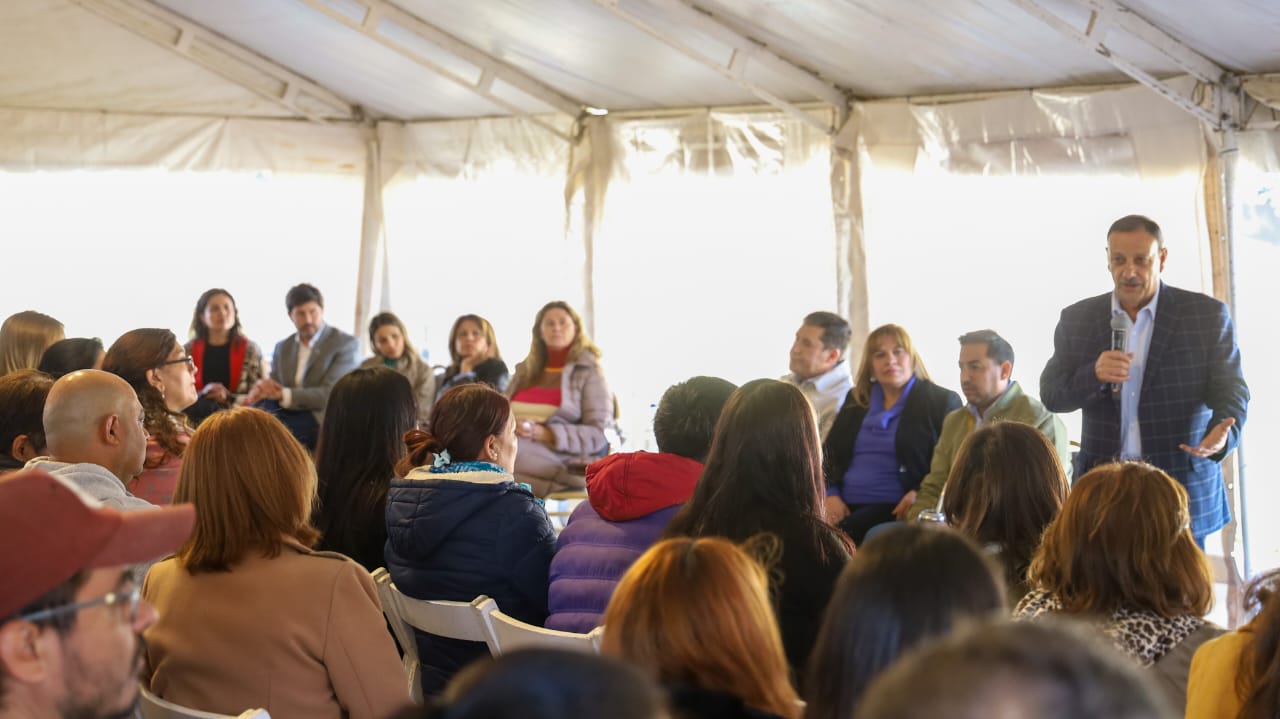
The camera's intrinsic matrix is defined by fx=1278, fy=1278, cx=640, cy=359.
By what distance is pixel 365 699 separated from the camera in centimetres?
244

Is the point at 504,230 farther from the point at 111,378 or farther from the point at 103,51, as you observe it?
the point at 111,378

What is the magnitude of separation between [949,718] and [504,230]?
23.0ft

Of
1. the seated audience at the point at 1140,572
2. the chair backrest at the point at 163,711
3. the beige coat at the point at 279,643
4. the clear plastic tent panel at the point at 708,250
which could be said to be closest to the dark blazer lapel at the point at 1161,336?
the seated audience at the point at 1140,572

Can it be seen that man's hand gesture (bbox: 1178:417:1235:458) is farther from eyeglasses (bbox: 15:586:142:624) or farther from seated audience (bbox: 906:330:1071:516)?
eyeglasses (bbox: 15:586:142:624)

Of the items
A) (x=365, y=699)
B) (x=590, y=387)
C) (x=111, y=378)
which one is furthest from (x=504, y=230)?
(x=365, y=699)

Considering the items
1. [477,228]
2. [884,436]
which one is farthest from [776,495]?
[477,228]

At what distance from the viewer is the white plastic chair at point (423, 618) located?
276cm

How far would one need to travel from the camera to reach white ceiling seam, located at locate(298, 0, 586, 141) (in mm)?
6262

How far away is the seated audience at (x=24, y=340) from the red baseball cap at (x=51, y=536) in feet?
11.9

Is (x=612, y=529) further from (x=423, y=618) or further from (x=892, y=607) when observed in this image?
(x=892, y=607)

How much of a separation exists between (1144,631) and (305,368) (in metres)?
5.39

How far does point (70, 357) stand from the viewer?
14.1 ft

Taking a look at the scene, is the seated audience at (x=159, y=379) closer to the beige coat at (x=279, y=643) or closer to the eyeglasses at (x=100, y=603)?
the beige coat at (x=279, y=643)

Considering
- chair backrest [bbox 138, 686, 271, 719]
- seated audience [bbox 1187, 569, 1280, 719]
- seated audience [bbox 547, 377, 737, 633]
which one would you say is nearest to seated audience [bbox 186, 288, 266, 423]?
seated audience [bbox 547, 377, 737, 633]
